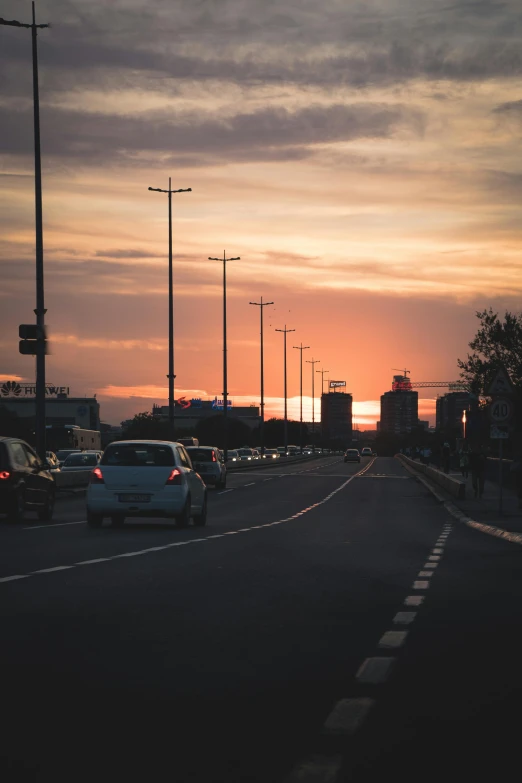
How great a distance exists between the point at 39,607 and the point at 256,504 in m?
27.7

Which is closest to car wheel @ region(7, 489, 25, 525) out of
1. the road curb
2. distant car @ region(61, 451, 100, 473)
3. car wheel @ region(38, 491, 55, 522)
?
car wheel @ region(38, 491, 55, 522)

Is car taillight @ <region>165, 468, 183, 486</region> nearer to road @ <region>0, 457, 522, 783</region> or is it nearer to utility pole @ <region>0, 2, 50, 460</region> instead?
road @ <region>0, 457, 522, 783</region>

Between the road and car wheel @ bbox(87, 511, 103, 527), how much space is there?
6611 millimetres

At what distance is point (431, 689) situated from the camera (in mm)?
7359

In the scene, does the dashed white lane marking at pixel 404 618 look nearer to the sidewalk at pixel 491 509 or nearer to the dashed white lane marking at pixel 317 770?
the dashed white lane marking at pixel 317 770

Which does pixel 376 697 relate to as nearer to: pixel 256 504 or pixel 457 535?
pixel 457 535

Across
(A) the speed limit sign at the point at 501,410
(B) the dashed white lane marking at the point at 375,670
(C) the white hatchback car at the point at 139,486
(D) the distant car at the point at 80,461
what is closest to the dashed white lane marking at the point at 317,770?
(B) the dashed white lane marking at the point at 375,670

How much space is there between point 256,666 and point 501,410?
889 inches

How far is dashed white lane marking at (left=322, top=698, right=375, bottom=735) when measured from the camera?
623cm

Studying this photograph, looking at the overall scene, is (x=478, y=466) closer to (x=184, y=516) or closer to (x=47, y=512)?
(x=47, y=512)

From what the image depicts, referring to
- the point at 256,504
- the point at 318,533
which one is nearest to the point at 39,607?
the point at 318,533

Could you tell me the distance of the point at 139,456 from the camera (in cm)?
2497

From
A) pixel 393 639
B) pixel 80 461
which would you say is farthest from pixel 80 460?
pixel 393 639

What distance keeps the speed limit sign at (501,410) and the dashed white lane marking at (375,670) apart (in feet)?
72.0
